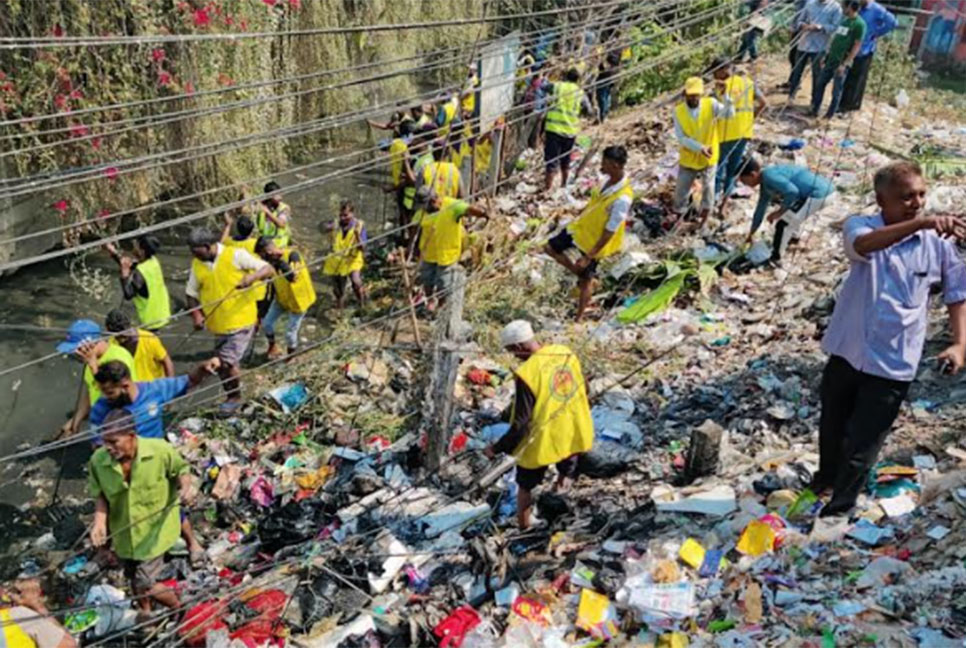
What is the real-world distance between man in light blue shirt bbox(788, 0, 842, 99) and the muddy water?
212 inches

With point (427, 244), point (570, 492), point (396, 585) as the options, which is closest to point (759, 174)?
point (427, 244)

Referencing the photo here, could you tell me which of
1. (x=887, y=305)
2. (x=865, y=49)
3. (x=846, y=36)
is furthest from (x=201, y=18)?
(x=887, y=305)

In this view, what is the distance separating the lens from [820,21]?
9.44 m

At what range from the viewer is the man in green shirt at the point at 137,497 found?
3.92 meters

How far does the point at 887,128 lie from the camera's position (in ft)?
32.4

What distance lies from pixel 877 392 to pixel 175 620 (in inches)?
145

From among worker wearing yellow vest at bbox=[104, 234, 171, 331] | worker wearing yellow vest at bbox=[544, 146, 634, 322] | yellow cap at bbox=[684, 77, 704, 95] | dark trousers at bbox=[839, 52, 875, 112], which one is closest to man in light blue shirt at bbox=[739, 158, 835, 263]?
yellow cap at bbox=[684, 77, 704, 95]

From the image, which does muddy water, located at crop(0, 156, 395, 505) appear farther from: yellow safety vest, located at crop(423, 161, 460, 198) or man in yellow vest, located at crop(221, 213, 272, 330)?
yellow safety vest, located at crop(423, 161, 460, 198)

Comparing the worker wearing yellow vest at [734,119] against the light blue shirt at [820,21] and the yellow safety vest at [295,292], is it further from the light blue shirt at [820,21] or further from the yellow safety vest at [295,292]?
the yellow safety vest at [295,292]

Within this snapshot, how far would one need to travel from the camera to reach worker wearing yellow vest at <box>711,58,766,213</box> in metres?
7.44

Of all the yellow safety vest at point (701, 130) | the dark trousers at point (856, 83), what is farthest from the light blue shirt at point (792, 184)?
the dark trousers at point (856, 83)

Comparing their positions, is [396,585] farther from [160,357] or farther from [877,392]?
[877,392]

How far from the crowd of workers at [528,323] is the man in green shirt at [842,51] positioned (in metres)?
0.02

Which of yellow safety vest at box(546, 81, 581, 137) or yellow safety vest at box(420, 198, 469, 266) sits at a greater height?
yellow safety vest at box(546, 81, 581, 137)
